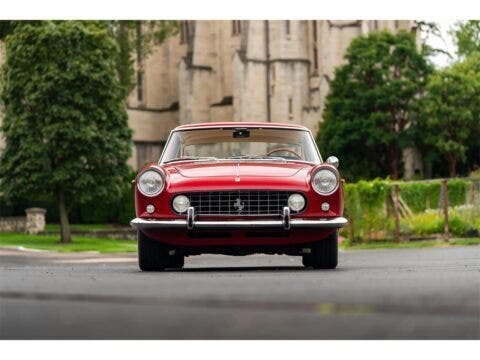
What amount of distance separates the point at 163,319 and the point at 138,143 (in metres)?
54.5

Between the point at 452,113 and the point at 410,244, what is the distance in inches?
1051

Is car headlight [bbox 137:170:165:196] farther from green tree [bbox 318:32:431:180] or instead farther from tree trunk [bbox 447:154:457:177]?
tree trunk [bbox 447:154:457:177]

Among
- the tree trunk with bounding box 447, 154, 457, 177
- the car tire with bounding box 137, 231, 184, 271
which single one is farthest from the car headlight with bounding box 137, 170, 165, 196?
the tree trunk with bounding box 447, 154, 457, 177

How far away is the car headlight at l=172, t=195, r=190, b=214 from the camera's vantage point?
29.5 feet

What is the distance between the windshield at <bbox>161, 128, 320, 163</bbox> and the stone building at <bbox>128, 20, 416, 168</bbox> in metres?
43.5

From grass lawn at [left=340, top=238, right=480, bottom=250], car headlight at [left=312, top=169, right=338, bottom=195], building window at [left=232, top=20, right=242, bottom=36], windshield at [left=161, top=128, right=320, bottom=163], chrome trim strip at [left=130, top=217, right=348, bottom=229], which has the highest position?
building window at [left=232, top=20, right=242, bottom=36]

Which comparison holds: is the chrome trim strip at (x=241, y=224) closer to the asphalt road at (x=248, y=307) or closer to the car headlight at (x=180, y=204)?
the car headlight at (x=180, y=204)

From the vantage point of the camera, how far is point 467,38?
199 feet

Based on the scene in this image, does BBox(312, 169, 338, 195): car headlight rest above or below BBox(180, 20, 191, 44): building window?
below

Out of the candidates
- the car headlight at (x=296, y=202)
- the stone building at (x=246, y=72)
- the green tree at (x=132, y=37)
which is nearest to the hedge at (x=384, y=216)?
the car headlight at (x=296, y=202)

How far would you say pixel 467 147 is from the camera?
4781 cm

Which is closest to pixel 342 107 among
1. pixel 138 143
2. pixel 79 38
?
pixel 138 143

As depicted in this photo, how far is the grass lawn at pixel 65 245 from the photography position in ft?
84.0

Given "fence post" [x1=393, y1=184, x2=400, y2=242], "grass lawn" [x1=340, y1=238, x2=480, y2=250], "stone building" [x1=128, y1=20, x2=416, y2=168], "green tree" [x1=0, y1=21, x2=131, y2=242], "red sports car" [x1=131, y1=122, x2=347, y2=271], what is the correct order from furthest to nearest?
"stone building" [x1=128, y1=20, x2=416, y2=168] → "green tree" [x1=0, y1=21, x2=131, y2=242] → "fence post" [x1=393, y1=184, x2=400, y2=242] → "grass lawn" [x1=340, y1=238, x2=480, y2=250] → "red sports car" [x1=131, y1=122, x2=347, y2=271]
